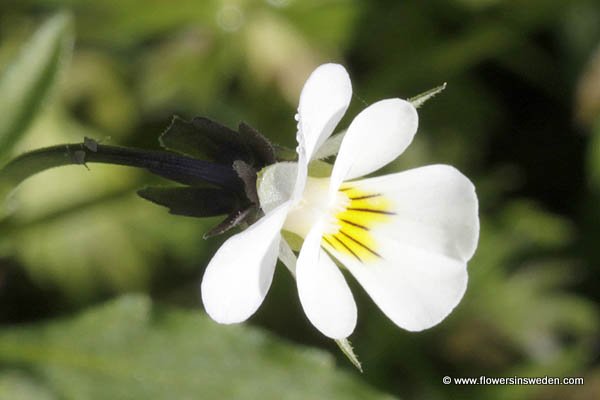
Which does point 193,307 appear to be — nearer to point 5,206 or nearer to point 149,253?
point 149,253

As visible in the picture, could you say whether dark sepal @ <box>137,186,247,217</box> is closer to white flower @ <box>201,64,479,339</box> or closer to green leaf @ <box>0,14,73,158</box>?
white flower @ <box>201,64,479,339</box>

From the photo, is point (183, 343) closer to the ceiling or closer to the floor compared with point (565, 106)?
closer to the floor

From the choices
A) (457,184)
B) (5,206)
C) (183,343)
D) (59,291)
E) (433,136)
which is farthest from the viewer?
(433,136)

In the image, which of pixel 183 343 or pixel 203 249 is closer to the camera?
pixel 183 343

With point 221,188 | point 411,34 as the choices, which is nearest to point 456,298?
point 221,188

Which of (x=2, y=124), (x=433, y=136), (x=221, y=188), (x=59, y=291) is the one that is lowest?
(x=221, y=188)

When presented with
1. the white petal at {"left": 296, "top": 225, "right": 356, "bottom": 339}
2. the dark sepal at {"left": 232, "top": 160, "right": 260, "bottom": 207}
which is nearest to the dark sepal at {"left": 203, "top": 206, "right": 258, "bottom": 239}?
the dark sepal at {"left": 232, "top": 160, "right": 260, "bottom": 207}
